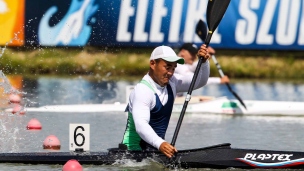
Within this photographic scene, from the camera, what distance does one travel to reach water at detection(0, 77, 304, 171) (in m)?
12.2

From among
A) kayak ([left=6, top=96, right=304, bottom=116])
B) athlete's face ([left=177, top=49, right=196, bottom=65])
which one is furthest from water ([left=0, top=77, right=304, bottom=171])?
athlete's face ([left=177, top=49, right=196, bottom=65])

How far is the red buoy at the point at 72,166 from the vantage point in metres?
9.32

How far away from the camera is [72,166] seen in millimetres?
9328

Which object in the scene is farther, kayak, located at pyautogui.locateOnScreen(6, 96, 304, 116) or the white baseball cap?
kayak, located at pyautogui.locateOnScreen(6, 96, 304, 116)

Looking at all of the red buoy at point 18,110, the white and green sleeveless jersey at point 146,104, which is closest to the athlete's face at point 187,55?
the red buoy at point 18,110

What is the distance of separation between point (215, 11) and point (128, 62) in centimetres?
1624

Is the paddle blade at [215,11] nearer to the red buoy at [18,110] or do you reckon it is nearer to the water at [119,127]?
the water at [119,127]

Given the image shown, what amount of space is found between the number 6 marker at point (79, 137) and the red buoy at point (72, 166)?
66 centimetres

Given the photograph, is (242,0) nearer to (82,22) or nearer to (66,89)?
(82,22)

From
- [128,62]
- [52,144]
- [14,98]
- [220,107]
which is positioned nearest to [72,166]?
[52,144]

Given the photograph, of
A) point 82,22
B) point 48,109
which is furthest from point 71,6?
point 48,109

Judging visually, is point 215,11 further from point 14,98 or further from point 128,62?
point 128,62

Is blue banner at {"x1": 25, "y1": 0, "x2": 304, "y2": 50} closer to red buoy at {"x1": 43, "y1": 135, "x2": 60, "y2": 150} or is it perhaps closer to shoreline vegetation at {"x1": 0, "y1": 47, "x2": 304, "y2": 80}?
shoreline vegetation at {"x1": 0, "y1": 47, "x2": 304, "y2": 80}

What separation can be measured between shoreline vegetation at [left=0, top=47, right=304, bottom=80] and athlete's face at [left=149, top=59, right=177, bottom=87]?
1693cm
